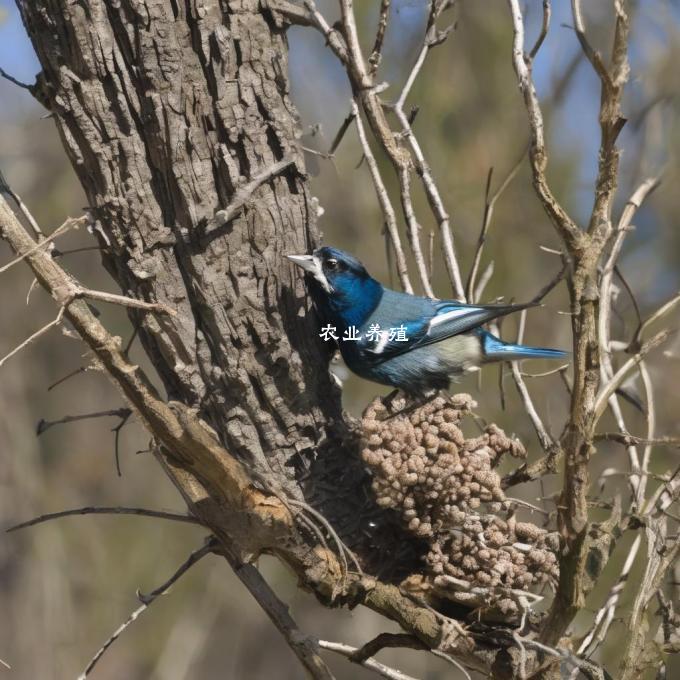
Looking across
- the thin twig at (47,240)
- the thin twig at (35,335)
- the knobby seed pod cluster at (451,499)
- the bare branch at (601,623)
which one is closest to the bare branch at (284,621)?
the knobby seed pod cluster at (451,499)

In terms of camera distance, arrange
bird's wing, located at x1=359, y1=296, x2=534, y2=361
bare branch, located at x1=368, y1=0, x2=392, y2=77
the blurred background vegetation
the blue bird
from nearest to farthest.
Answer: bare branch, located at x1=368, y1=0, x2=392, y2=77
the blue bird
bird's wing, located at x1=359, y1=296, x2=534, y2=361
the blurred background vegetation

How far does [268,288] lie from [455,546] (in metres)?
0.81

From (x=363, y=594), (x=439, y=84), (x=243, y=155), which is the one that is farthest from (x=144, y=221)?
(x=439, y=84)

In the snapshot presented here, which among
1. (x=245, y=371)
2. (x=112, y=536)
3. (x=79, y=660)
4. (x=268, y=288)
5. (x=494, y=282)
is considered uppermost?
(x=268, y=288)

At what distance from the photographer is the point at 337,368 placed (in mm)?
3158

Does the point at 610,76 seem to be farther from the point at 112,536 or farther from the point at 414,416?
the point at 112,536

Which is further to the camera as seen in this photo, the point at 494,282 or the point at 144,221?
the point at 494,282

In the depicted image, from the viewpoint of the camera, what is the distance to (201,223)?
7.52ft

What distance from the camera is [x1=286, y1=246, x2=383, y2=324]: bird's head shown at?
2484 millimetres

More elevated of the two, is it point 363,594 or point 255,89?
point 255,89

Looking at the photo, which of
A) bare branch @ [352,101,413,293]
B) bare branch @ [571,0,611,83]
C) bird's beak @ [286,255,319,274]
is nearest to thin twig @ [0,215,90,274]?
bird's beak @ [286,255,319,274]

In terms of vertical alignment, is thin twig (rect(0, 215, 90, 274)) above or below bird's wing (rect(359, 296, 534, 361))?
above

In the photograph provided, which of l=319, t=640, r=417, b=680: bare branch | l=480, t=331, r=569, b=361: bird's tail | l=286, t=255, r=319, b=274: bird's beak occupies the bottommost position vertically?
l=319, t=640, r=417, b=680: bare branch

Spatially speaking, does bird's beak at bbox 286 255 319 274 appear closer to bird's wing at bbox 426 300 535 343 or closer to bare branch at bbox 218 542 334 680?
bird's wing at bbox 426 300 535 343
